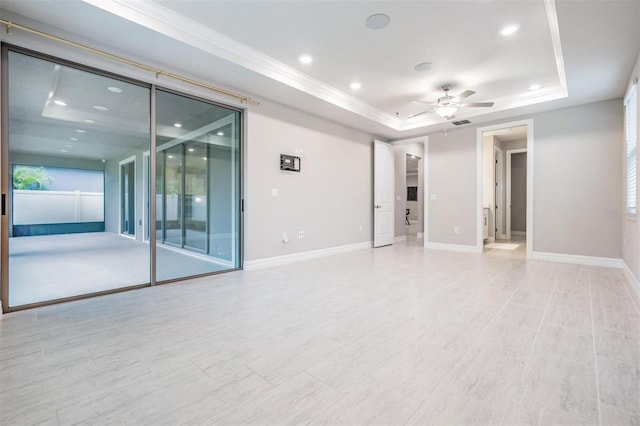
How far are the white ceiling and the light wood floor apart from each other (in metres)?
2.62

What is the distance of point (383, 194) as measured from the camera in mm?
6906

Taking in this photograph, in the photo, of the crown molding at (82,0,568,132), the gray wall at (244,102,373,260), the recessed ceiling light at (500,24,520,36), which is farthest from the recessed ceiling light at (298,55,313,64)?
the recessed ceiling light at (500,24,520,36)

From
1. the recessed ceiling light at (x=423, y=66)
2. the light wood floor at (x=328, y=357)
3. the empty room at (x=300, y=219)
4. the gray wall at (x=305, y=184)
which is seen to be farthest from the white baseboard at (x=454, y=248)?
the recessed ceiling light at (x=423, y=66)

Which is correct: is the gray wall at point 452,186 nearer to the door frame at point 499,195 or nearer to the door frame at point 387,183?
the door frame at point 387,183

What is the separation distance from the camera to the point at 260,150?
14.9ft

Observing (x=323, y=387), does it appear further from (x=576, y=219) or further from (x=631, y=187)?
(x=576, y=219)

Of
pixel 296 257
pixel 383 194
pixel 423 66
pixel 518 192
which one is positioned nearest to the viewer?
pixel 423 66

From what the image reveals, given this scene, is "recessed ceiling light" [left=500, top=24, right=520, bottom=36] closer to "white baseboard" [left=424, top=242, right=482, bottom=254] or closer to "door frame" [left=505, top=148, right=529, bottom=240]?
"white baseboard" [left=424, top=242, right=482, bottom=254]

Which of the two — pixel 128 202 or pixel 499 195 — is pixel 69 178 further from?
pixel 499 195

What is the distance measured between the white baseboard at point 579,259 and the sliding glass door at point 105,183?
5185mm

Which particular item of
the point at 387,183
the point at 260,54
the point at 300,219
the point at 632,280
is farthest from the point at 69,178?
the point at 632,280

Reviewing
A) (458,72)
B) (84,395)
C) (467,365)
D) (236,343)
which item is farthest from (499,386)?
(458,72)

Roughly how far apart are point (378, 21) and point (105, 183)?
154 inches

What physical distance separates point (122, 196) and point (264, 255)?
2.36 m
